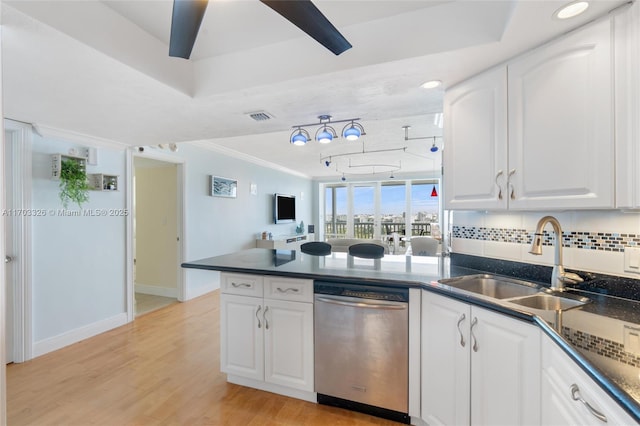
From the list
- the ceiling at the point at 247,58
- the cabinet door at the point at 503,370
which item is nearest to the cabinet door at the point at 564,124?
the ceiling at the point at 247,58

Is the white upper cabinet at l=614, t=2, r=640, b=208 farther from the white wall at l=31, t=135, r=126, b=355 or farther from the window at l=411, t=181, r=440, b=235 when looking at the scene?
the window at l=411, t=181, r=440, b=235

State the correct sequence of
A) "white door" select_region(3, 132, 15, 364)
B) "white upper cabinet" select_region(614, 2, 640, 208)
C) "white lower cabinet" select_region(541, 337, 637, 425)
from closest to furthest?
"white lower cabinet" select_region(541, 337, 637, 425)
"white upper cabinet" select_region(614, 2, 640, 208)
"white door" select_region(3, 132, 15, 364)

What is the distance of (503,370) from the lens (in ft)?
4.25

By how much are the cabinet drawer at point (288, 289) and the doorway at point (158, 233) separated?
107 inches

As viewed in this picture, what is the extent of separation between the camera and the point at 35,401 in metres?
2.06

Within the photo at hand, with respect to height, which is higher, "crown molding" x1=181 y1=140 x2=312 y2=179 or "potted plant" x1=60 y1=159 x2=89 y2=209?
"crown molding" x1=181 y1=140 x2=312 y2=179

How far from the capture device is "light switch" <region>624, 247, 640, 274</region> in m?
1.38

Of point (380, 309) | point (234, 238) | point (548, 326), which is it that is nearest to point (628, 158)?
point (548, 326)

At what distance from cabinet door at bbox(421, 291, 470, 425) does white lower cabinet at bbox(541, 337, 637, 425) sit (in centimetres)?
38

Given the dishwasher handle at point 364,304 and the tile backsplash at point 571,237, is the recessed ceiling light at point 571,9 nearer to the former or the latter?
the tile backsplash at point 571,237

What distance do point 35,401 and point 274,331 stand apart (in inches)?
69.5

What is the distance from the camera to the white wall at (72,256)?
275cm

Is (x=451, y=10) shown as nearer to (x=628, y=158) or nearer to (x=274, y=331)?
(x=628, y=158)

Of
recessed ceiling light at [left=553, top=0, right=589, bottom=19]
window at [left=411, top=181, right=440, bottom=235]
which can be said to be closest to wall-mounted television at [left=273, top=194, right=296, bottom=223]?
window at [left=411, top=181, right=440, bottom=235]
